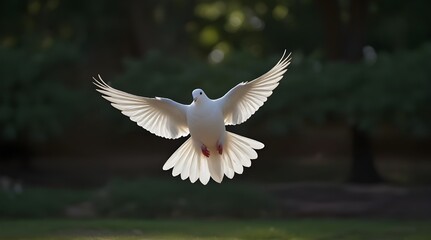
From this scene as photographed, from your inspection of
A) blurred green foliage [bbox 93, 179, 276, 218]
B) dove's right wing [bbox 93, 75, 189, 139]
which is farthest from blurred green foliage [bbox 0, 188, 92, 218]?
dove's right wing [bbox 93, 75, 189, 139]

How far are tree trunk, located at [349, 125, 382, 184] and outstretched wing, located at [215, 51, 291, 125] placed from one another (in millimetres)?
10881

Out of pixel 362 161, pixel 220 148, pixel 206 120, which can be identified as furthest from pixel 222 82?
pixel 206 120

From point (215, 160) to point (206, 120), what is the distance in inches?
44.0

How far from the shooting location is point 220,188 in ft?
60.0

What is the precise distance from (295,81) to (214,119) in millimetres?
9370

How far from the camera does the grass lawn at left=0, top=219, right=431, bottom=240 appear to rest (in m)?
13.0

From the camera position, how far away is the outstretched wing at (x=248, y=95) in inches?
427

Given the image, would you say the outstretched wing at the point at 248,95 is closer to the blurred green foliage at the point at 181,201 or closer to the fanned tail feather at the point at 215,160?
the fanned tail feather at the point at 215,160

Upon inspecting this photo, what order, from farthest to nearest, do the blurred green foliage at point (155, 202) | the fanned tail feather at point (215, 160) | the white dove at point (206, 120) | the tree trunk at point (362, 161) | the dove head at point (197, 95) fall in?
1. the tree trunk at point (362, 161)
2. the blurred green foliage at point (155, 202)
3. the fanned tail feather at point (215, 160)
4. the white dove at point (206, 120)
5. the dove head at point (197, 95)

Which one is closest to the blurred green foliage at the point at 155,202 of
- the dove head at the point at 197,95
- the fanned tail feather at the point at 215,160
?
the fanned tail feather at the point at 215,160

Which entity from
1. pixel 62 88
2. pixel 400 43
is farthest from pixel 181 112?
pixel 400 43

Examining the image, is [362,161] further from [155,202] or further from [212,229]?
[212,229]

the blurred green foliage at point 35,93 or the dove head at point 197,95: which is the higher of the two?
the blurred green foliage at point 35,93

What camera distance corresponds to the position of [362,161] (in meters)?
22.1
